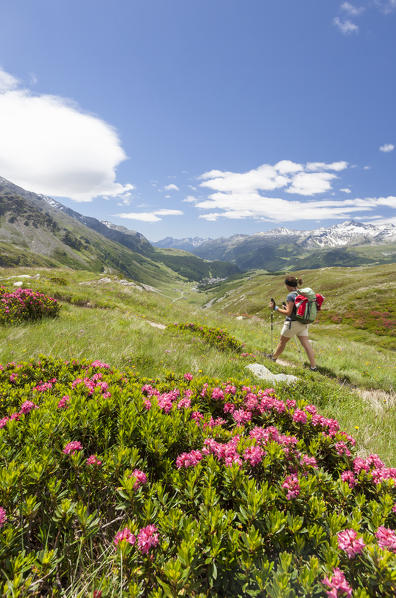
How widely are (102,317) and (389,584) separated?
36.1 ft

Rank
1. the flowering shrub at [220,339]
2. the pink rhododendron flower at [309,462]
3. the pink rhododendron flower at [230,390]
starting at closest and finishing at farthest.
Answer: the pink rhododendron flower at [309,462] < the pink rhododendron flower at [230,390] < the flowering shrub at [220,339]

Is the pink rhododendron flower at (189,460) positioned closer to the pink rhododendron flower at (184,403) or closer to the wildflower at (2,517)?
the pink rhododendron flower at (184,403)

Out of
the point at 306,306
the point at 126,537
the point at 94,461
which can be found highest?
the point at 306,306

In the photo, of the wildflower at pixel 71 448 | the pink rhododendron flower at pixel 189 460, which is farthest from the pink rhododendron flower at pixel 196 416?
the wildflower at pixel 71 448

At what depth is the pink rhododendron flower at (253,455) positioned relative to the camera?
2.58m

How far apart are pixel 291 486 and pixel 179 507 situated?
105 centimetres

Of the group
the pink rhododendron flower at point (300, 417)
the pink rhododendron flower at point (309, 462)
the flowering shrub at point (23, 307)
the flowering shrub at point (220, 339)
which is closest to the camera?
the pink rhododendron flower at point (309, 462)

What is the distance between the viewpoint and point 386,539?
182cm

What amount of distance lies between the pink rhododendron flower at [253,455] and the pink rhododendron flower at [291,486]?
301 millimetres

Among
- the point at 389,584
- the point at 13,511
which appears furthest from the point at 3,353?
the point at 389,584

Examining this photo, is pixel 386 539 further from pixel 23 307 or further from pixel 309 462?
pixel 23 307

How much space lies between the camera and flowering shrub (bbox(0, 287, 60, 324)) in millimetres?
8371

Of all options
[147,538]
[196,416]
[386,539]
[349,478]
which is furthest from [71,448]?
[349,478]

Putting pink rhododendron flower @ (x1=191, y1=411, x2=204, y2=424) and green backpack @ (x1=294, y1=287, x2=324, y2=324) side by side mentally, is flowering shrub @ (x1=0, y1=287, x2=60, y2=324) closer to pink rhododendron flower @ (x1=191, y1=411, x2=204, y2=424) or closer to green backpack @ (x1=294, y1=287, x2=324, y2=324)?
pink rhododendron flower @ (x1=191, y1=411, x2=204, y2=424)
